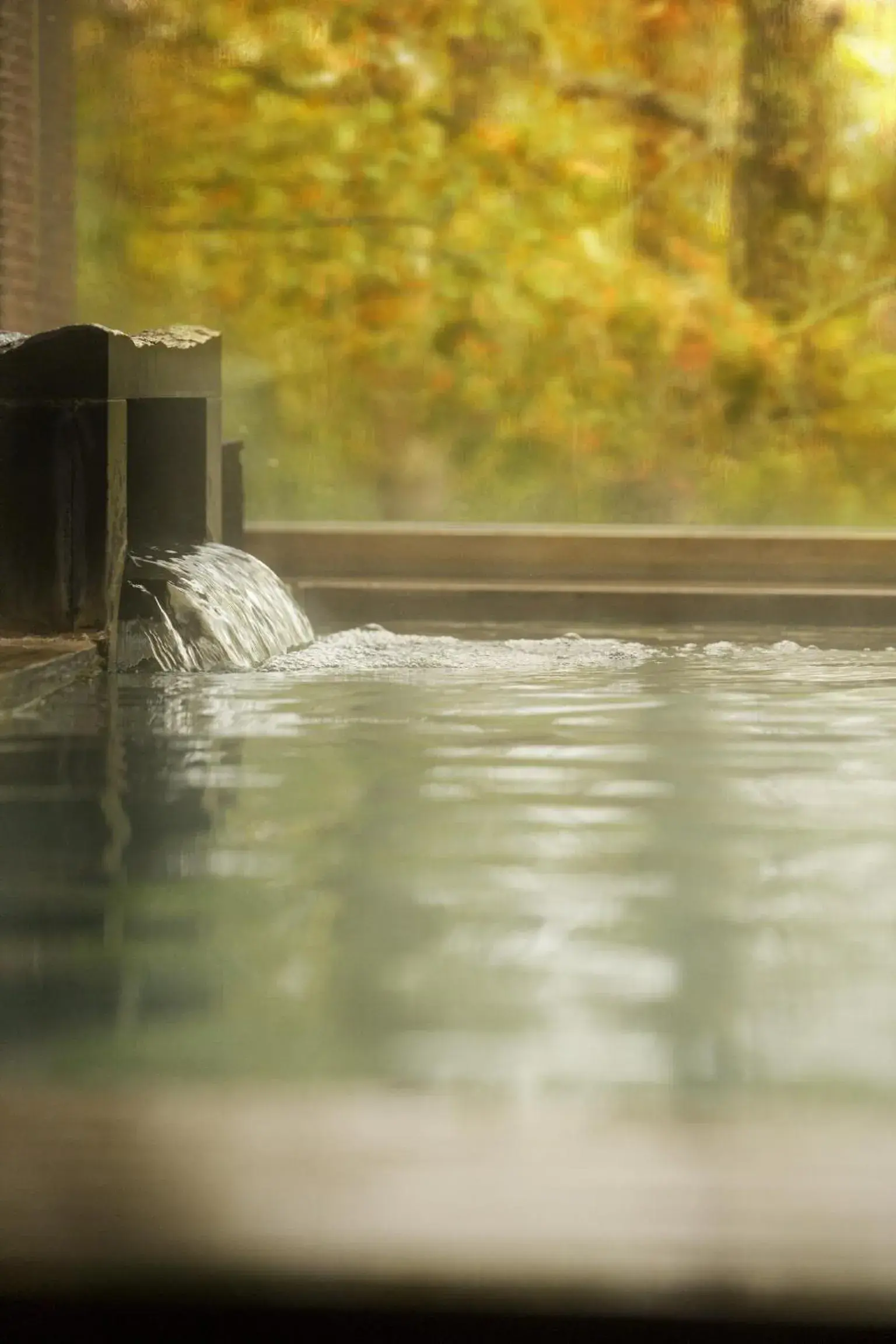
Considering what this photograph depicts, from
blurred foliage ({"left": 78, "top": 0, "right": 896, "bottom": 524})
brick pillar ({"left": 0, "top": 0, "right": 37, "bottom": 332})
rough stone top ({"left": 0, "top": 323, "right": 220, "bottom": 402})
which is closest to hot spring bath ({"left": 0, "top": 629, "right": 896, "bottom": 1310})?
rough stone top ({"left": 0, "top": 323, "right": 220, "bottom": 402})

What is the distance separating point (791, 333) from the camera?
22203 millimetres

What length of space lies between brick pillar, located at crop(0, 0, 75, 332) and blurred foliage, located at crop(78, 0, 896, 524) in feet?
18.0

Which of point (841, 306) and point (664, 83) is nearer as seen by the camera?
point (664, 83)

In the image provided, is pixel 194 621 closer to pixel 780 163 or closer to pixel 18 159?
pixel 18 159

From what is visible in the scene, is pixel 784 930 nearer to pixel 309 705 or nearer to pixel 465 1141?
pixel 465 1141

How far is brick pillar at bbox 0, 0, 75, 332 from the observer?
1545cm

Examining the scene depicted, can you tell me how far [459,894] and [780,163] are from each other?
15893 mm

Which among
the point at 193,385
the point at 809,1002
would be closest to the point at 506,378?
the point at 193,385

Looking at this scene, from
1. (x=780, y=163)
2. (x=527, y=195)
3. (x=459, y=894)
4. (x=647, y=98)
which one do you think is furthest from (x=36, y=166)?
(x=459, y=894)

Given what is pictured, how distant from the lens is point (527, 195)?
22.1 metres

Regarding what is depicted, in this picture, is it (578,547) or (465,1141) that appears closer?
(465,1141)

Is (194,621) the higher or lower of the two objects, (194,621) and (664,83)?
the lower

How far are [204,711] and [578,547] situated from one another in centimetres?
605

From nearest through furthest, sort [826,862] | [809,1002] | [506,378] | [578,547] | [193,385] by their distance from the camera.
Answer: [809,1002] < [826,862] < [193,385] < [578,547] < [506,378]
